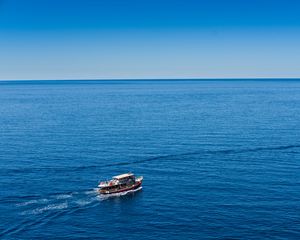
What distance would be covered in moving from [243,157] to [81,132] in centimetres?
7360

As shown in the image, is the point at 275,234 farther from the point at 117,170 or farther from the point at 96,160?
the point at 96,160

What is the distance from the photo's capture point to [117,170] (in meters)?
122

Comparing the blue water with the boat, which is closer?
the blue water

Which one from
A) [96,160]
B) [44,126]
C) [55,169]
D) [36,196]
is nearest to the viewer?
[36,196]

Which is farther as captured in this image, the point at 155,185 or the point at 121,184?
the point at 155,185

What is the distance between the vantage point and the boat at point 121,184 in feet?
343

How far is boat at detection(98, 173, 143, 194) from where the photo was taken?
10446cm

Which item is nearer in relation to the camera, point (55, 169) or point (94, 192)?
point (94, 192)

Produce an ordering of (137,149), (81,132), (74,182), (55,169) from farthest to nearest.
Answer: (81,132) → (137,149) → (55,169) → (74,182)

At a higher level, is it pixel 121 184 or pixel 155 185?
pixel 121 184

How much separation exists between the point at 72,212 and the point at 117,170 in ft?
107

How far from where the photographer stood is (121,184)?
108 metres

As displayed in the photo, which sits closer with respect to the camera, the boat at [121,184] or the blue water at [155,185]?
the blue water at [155,185]

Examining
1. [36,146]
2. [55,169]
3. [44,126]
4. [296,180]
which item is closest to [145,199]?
[55,169]
